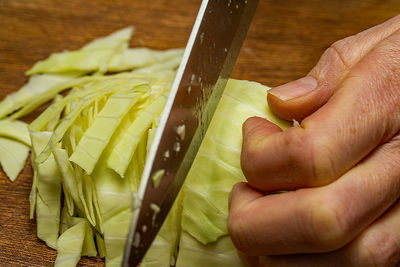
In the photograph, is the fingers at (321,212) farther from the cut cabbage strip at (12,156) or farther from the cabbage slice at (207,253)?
the cut cabbage strip at (12,156)

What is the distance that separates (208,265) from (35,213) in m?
0.64

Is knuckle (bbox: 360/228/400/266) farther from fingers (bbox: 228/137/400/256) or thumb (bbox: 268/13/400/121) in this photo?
thumb (bbox: 268/13/400/121)

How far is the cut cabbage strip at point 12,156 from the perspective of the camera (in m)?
1.78

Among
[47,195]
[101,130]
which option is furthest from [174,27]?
[47,195]

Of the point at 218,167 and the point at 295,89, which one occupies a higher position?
the point at 295,89

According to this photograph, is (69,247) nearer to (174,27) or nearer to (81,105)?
(81,105)

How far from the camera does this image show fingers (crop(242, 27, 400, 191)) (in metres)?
1.15

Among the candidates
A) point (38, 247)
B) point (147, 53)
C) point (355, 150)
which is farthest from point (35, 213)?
point (355, 150)

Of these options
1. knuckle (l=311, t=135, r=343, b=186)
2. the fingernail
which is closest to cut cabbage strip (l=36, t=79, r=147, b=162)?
the fingernail

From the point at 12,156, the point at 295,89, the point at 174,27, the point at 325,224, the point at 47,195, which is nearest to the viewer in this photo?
the point at 325,224

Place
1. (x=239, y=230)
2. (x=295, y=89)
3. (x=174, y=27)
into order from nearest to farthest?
(x=239, y=230) → (x=295, y=89) → (x=174, y=27)

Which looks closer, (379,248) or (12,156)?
(379,248)

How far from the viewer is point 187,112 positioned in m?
1.30

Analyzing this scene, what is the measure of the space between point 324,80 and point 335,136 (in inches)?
13.2
